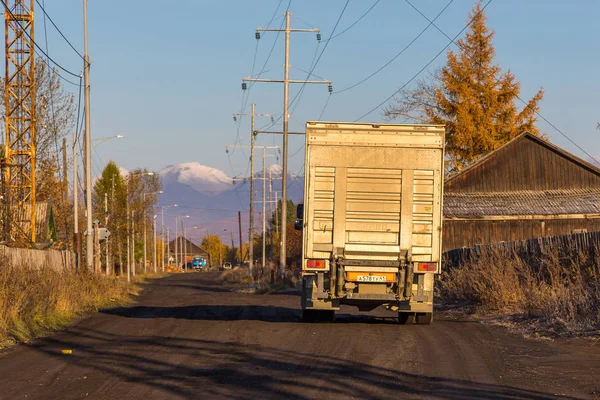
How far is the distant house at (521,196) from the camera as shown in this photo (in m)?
41.0

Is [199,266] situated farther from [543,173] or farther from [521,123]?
[543,173]

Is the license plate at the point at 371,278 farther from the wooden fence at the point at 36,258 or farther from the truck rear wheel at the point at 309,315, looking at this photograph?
the wooden fence at the point at 36,258

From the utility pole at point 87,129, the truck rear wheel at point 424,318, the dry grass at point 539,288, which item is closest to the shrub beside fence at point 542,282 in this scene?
the dry grass at point 539,288

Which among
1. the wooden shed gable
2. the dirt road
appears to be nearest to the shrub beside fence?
the dirt road

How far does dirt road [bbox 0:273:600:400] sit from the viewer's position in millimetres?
9586

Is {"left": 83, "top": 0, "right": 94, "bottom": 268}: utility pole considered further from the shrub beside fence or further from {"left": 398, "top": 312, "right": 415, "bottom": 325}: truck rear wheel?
{"left": 398, "top": 312, "right": 415, "bottom": 325}: truck rear wheel

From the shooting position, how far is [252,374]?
35.2ft

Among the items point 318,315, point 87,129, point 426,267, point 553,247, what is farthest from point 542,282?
point 87,129

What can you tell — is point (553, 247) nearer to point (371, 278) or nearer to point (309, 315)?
point (371, 278)

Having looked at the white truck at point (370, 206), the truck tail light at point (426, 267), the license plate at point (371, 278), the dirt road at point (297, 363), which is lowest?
the dirt road at point (297, 363)

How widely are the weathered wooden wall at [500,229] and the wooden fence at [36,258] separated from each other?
17.7m

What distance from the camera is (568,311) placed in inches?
655

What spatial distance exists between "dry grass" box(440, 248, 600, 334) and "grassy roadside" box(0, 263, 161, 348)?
9673mm

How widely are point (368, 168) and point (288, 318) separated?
179 inches
